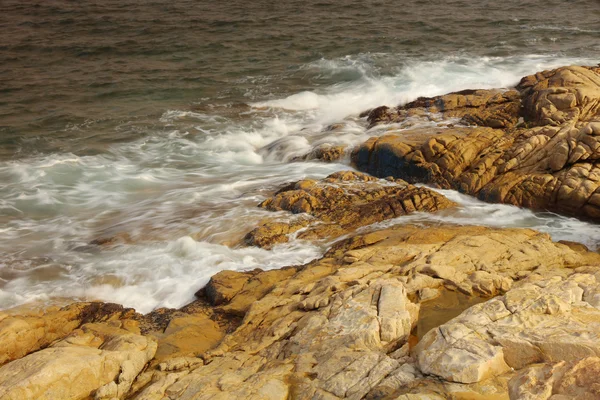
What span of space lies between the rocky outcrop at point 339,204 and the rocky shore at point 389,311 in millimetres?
40

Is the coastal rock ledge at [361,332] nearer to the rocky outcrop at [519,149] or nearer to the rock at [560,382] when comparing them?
the rock at [560,382]

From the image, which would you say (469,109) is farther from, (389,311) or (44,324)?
(44,324)

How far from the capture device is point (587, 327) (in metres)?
6.09

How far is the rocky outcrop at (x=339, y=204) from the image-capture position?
11570 mm

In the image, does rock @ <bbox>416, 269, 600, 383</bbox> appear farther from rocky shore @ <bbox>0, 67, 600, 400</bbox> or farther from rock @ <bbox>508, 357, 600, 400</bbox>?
rock @ <bbox>508, 357, 600, 400</bbox>

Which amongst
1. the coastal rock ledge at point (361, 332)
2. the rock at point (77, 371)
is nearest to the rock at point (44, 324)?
the coastal rock ledge at point (361, 332)

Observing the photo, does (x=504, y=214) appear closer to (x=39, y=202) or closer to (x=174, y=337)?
(x=174, y=337)

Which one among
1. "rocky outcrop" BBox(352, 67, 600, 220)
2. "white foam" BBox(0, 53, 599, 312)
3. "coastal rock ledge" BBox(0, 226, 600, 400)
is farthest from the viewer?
"rocky outcrop" BBox(352, 67, 600, 220)

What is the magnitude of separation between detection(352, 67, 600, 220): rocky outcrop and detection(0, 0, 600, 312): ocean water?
20.2 inches

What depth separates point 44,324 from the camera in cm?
888

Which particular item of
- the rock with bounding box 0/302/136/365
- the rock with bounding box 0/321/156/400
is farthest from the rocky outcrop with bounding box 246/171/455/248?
the rock with bounding box 0/321/156/400

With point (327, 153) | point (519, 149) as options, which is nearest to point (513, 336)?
point (519, 149)

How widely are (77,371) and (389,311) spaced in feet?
13.4

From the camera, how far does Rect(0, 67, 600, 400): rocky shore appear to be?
596 centimetres
